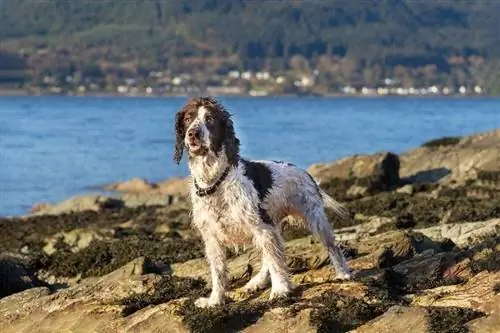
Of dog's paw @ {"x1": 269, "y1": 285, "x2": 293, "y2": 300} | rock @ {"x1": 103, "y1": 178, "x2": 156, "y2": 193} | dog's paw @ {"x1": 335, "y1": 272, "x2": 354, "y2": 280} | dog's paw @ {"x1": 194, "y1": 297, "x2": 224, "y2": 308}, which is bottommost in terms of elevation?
rock @ {"x1": 103, "y1": 178, "x2": 156, "y2": 193}

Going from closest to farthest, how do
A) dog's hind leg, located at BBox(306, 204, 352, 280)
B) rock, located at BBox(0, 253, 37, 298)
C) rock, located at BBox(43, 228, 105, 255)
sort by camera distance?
dog's hind leg, located at BBox(306, 204, 352, 280) < rock, located at BBox(0, 253, 37, 298) < rock, located at BBox(43, 228, 105, 255)

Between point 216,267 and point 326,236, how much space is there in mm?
1522

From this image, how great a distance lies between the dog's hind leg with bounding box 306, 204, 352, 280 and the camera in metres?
12.8

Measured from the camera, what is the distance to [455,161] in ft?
113

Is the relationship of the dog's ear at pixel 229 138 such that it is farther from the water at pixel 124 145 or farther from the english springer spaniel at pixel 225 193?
the water at pixel 124 145

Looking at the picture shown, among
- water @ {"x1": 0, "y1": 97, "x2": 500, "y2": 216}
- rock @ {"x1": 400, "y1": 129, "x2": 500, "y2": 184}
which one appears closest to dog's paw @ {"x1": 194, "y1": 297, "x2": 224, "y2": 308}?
rock @ {"x1": 400, "y1": 129, "x2": 500, "y2": 184}

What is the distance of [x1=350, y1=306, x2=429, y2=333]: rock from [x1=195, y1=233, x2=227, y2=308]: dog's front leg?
6.08 ft

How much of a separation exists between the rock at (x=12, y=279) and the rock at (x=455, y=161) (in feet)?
52.9

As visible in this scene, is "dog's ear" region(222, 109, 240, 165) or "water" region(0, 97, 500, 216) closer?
"dog's ear" region(222, 109, 240, 165)

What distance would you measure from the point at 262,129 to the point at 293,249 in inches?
4108

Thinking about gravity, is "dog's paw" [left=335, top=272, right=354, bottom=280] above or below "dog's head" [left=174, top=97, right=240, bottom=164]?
below

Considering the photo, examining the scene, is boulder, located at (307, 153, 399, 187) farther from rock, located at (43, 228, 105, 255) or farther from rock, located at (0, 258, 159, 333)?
rock, located at (0, 258, 159, 333)

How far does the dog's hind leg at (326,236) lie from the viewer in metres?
12.8

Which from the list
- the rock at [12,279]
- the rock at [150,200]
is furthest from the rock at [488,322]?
the rock at [150,200]
